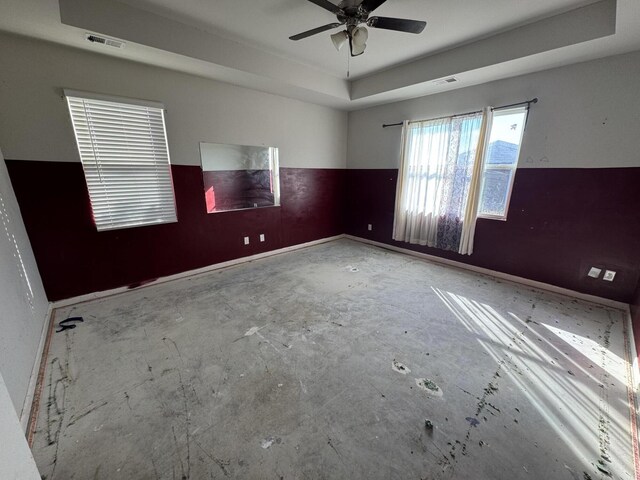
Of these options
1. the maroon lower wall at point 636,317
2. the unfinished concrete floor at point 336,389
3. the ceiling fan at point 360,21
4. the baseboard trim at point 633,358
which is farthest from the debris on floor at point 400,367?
the ceiling fan at point 360,21

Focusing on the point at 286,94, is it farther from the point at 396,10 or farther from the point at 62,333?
the point at 62,333

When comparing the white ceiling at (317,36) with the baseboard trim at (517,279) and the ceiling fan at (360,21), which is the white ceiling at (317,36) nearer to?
the ceiling fan at (360,21)

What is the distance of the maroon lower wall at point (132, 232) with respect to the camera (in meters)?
2.55

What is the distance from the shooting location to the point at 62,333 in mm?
2305

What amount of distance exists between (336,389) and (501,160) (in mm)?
3532

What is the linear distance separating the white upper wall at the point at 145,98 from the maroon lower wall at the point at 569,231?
10.8 feet

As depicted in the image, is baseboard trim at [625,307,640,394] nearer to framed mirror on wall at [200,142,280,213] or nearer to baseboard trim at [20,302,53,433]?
baseboard trim at [20,302,53,433]

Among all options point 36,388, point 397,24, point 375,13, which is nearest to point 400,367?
point 36,388

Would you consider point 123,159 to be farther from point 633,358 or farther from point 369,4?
point 633,358

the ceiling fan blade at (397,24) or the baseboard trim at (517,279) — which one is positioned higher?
the ceiling fan blade at (397,24)

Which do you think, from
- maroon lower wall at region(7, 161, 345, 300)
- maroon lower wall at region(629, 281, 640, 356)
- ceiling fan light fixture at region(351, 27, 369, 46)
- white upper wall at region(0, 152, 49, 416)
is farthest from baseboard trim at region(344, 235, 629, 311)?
white upper wall at region(0, 152, 49, 416)

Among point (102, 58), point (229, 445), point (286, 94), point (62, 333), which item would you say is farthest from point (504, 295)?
point (102, 58)

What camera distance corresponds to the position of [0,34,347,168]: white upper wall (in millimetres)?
2342

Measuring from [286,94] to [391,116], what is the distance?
185cm
